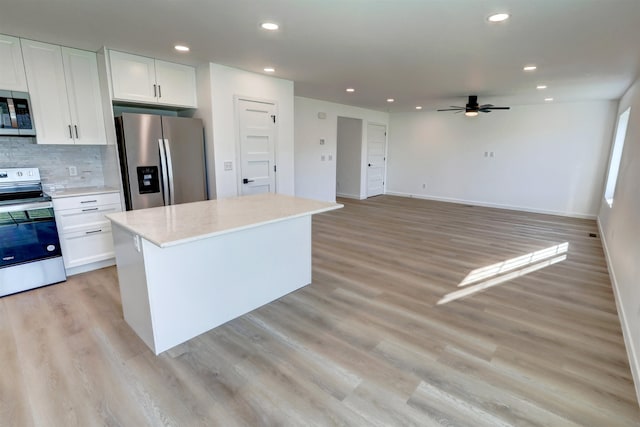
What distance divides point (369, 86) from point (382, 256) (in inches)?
111

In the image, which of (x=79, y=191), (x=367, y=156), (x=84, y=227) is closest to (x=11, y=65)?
(x=79, y=191)

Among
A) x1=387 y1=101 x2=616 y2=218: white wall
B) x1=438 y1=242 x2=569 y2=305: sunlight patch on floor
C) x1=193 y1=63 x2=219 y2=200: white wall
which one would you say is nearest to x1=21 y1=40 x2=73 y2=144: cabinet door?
x1=193 y1=63 x2=219 y2=200: white wall

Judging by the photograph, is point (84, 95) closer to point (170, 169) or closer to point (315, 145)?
point (170, 169)

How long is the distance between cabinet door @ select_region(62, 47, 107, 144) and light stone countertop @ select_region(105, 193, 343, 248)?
1726 millimetres

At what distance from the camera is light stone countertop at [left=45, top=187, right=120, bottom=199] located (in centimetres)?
336

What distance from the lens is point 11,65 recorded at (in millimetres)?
3053

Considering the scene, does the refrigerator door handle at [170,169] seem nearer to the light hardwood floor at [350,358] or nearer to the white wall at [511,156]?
the light hardwood floor at [350,358]

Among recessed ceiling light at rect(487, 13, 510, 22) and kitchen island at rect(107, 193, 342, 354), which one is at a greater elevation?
recessed ceiling light at rect(487, 13, 510, 22)

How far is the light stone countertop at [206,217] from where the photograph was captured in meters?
2.00

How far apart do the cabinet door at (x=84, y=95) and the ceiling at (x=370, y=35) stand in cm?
20

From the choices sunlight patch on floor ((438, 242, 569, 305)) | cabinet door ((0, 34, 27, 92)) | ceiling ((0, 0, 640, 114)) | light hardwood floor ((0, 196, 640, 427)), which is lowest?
light hardwood floor ((0, 196, 640, 427))

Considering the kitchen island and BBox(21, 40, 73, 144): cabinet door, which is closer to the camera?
the kitchen island

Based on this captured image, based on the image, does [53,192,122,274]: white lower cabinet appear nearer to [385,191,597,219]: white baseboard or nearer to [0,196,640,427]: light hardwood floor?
[0,196,640,427]: light hardwood floor

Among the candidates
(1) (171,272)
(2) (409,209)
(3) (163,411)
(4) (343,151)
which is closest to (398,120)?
(4) (343,151)
